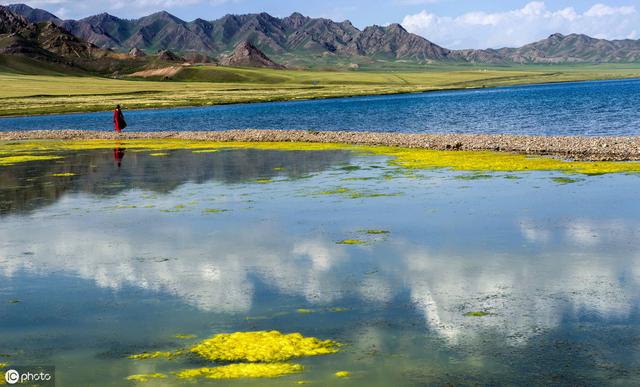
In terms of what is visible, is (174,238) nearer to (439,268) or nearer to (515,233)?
(439,268)

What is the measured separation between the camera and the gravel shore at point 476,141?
41.1 meters

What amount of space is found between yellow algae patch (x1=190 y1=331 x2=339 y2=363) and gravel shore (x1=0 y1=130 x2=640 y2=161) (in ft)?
96.7

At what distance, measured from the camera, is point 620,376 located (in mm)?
10969

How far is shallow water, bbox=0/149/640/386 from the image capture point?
12016mm

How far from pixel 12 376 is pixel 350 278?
24.4ft

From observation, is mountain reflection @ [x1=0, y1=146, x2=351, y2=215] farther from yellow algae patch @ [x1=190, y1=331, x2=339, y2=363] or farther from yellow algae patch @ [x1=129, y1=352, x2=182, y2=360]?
yellow algae patch @ [x1=190, y1=331, x2=339, y2=363]

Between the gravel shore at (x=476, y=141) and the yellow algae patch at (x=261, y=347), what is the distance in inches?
1160

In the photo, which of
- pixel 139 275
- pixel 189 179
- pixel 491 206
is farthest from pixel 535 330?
pixel 189 179

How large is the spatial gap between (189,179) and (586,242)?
20.4 meters

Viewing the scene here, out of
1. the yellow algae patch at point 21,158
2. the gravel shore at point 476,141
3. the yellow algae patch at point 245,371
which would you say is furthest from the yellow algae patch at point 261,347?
the yellow algae patch at point 21,158

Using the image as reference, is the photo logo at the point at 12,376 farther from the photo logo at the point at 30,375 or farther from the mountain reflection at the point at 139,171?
the mountain reflection at the point at 139,171

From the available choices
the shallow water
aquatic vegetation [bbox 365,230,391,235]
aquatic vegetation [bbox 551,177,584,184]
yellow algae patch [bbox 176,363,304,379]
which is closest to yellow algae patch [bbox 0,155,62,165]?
the shallow water

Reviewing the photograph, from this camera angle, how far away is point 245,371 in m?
11.8

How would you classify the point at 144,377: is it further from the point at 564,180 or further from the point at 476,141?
the point at 476,141
